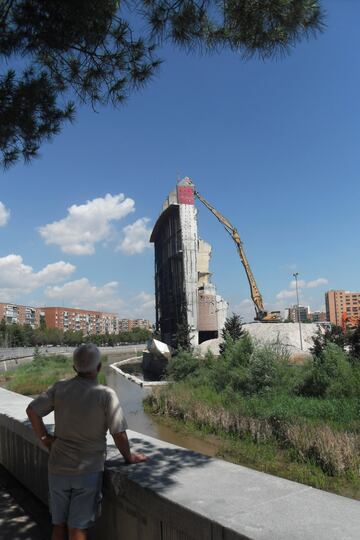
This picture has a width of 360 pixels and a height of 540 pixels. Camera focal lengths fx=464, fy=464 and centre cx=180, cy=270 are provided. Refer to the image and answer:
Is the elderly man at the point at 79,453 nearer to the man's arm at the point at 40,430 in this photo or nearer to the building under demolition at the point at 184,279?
the man's arm at the point at 40,430

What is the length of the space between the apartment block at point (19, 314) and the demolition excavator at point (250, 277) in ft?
250

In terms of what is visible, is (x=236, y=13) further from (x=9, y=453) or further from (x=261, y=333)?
(x=261, y=333)

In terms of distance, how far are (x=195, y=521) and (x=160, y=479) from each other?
1.84 ft

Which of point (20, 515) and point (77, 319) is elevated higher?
point (77, 319)

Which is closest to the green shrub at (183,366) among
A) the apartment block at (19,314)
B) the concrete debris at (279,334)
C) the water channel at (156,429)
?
the water channel at (156,429)

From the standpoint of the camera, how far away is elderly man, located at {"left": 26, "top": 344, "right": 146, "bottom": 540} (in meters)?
2.90

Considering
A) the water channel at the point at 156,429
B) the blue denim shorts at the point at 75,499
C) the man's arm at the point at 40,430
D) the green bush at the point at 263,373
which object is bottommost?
the water channel at the point at 156,429

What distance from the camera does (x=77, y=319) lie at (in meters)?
169

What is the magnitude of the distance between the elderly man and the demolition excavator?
60.2m

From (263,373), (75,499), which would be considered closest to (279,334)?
(263,373)

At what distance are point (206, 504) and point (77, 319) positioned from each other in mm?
171251

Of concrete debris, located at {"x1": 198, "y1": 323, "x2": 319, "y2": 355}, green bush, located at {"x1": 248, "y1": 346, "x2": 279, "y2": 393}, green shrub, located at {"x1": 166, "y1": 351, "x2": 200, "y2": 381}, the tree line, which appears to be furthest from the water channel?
the tree line

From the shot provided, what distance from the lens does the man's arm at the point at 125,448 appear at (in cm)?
304

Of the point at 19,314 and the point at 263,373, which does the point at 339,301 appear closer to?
the point at 19,314
